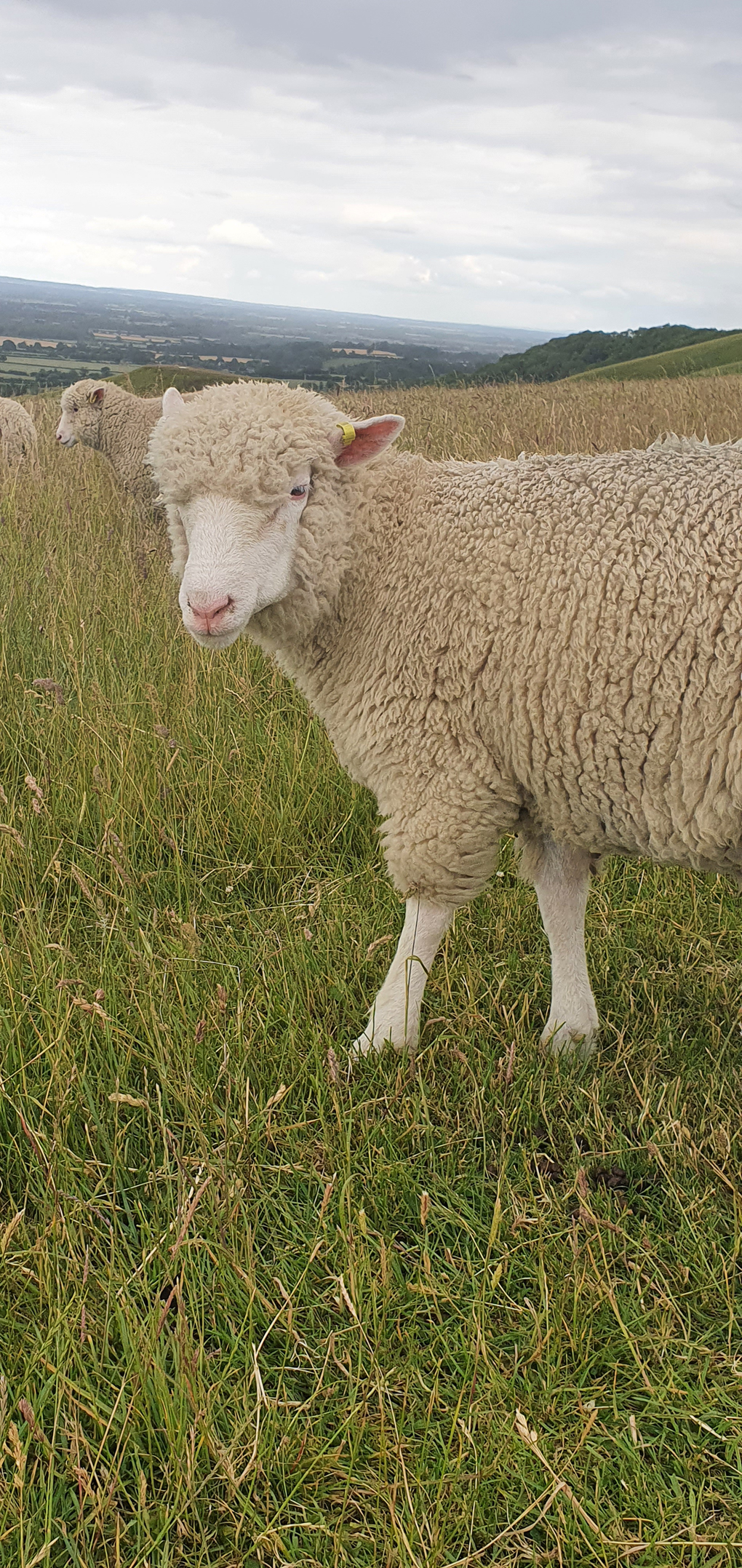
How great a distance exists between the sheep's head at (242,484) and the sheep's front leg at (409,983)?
901 millimetres

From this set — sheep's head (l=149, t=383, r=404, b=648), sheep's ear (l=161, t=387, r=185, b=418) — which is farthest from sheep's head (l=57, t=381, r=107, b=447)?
sheep's head (l=149, t=383, r=404, b=648)

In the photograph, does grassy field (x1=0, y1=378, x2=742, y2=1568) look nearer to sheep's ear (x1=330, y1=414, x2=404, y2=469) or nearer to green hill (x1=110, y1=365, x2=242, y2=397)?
sheep's ear (x1=330, y1=414, x2=404, y2=469)

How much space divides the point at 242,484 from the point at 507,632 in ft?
2.44

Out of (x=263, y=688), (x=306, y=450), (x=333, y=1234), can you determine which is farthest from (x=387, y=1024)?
(x=263, y=688)

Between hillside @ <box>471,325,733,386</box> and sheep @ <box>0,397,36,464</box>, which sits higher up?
hillside @ <box>471,325,733,386</box>

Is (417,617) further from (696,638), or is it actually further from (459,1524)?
(459,1524)

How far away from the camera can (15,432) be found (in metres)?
9.76

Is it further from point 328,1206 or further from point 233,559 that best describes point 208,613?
point 328,1206

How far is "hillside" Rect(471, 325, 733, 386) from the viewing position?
2120 cm

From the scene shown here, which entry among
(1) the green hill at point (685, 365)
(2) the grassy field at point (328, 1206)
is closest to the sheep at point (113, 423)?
(2) the grassy field at point (328, 1206)

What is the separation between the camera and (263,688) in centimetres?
462

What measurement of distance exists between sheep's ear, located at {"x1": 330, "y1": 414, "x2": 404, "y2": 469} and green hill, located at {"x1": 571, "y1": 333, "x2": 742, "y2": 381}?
1309 centimetres

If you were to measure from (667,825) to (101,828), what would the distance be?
6.50ft

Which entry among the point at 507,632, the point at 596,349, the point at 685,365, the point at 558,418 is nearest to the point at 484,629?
the point at 507,632
